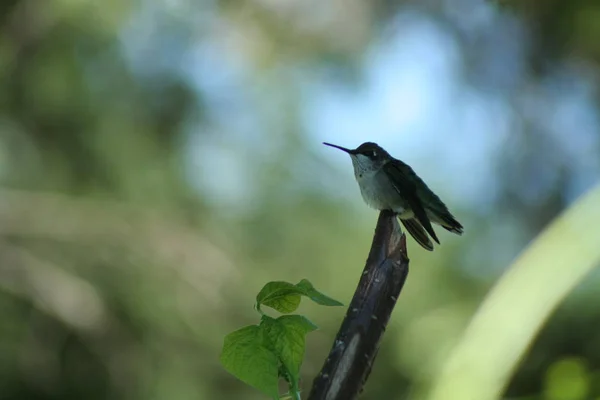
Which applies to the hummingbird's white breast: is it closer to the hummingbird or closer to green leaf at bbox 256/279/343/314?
the hummingbird

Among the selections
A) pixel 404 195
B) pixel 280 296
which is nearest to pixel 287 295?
pixel 280 296

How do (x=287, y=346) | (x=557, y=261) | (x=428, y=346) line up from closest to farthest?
(x=287, y=346) < (x=557, y=261) < (x=428, y=346)

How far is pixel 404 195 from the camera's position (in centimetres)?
199

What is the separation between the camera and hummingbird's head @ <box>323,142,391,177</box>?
7.30 feet

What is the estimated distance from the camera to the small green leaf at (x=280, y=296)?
33.8 inches

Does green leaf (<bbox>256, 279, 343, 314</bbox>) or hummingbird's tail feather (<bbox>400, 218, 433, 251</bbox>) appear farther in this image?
hummingbird's tail feather (<bbox>400, 218, 433, 251</bbox>)

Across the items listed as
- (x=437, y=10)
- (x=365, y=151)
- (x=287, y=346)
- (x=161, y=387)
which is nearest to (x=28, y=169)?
(x=161, y=387)

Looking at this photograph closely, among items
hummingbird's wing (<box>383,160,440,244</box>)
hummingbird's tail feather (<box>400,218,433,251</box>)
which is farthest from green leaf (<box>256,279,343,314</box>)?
hummingbird's tail feather (<box>400,218,433,251</box>)

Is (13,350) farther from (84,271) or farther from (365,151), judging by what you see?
(365,151)

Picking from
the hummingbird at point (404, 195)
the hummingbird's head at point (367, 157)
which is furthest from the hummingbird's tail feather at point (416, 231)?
the hummingbird's head at point (367, 157)

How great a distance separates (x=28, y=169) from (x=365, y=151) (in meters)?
5.23

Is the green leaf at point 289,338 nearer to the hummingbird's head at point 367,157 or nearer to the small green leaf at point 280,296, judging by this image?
the small green leaf at point 280,296

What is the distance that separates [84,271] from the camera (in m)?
6.70

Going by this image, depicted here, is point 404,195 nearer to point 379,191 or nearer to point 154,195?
point 379,191
